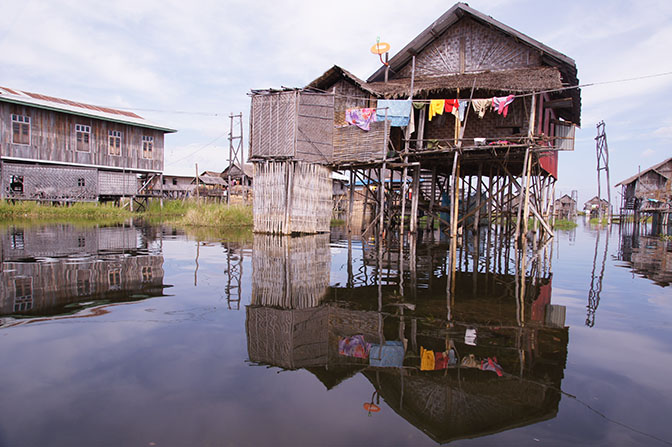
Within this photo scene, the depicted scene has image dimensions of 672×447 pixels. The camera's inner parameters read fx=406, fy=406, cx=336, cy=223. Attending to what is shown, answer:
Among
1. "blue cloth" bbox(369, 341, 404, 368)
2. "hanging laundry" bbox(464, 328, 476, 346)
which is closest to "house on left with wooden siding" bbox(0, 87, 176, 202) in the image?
"blue cloth" bbox(369, 341, 404, 368)

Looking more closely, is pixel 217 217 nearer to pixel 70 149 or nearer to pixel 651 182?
pixel 70 149

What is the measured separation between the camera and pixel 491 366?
10.6ft

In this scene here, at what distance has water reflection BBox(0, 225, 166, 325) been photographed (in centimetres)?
465

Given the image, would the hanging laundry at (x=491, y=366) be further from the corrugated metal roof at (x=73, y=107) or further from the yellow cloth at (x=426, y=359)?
the corrugated metal roof at (x=73, y=107)

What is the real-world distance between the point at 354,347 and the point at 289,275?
3610 millimetres

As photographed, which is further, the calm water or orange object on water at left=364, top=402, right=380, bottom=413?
orange object on water at left=364, top=402, right=380, bottom=413

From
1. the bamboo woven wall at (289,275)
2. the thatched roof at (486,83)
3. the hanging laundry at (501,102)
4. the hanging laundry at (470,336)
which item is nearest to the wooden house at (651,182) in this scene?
the thatched roof at (486,83)

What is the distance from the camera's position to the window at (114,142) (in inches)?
1055

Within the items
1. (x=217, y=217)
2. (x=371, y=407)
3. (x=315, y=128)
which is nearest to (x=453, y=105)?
(x=315, y=128)

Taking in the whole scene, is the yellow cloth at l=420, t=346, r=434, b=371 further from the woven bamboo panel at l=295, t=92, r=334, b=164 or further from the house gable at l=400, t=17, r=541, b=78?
the house gable at l=400, t=17, r=541, b=78

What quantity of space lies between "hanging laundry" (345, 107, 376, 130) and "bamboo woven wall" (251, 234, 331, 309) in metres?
6.02

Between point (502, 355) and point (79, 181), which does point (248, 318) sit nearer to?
point (502, 355)

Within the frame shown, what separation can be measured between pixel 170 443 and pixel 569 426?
7.46 feet

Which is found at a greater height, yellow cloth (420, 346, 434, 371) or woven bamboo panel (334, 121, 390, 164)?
woven bamboo panel (334, 121, 390, 164)
